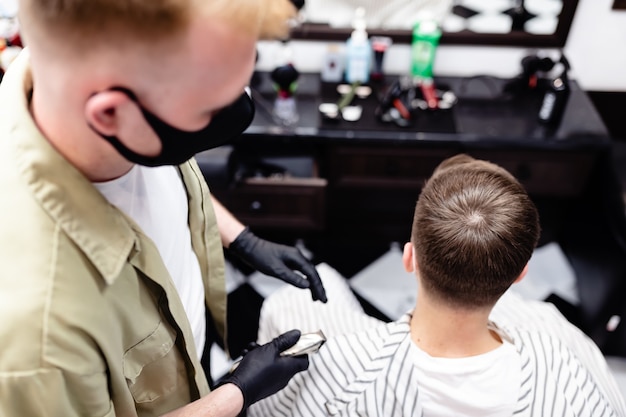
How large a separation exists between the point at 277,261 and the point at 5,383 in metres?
0.89

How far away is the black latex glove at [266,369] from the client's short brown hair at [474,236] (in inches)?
15.2

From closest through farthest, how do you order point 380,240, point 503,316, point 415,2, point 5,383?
point 5,383 < point 503,316 < point 415,2 < point 380,240

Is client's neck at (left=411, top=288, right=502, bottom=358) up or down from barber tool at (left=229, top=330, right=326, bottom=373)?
up

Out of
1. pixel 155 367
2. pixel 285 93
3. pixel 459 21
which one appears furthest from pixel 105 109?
pixel 459 21

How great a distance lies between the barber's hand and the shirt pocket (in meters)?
0.43

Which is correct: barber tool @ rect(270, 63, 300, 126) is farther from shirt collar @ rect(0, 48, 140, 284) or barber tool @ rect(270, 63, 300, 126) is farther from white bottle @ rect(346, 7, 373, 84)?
shirt collar @ rect(0, 48, 140, 284)

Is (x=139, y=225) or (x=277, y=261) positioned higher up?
(x=139, y=225)

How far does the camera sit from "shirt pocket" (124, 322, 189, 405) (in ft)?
3.47

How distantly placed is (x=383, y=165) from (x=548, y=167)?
677mm

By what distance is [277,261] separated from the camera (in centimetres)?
161

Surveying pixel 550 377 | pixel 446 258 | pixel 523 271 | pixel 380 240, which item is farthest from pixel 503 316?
pixel 380 240

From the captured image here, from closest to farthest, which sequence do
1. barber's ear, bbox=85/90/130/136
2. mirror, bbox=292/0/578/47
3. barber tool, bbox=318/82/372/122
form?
barber's ear, bbox=85/90/130/136
barber tool, bbox=318/82/372/122
mirror, bbox=292/0/578/47

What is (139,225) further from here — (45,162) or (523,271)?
(523,271)

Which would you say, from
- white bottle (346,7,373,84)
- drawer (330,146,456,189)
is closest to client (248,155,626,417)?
→ drawer (330,146,456,189)
